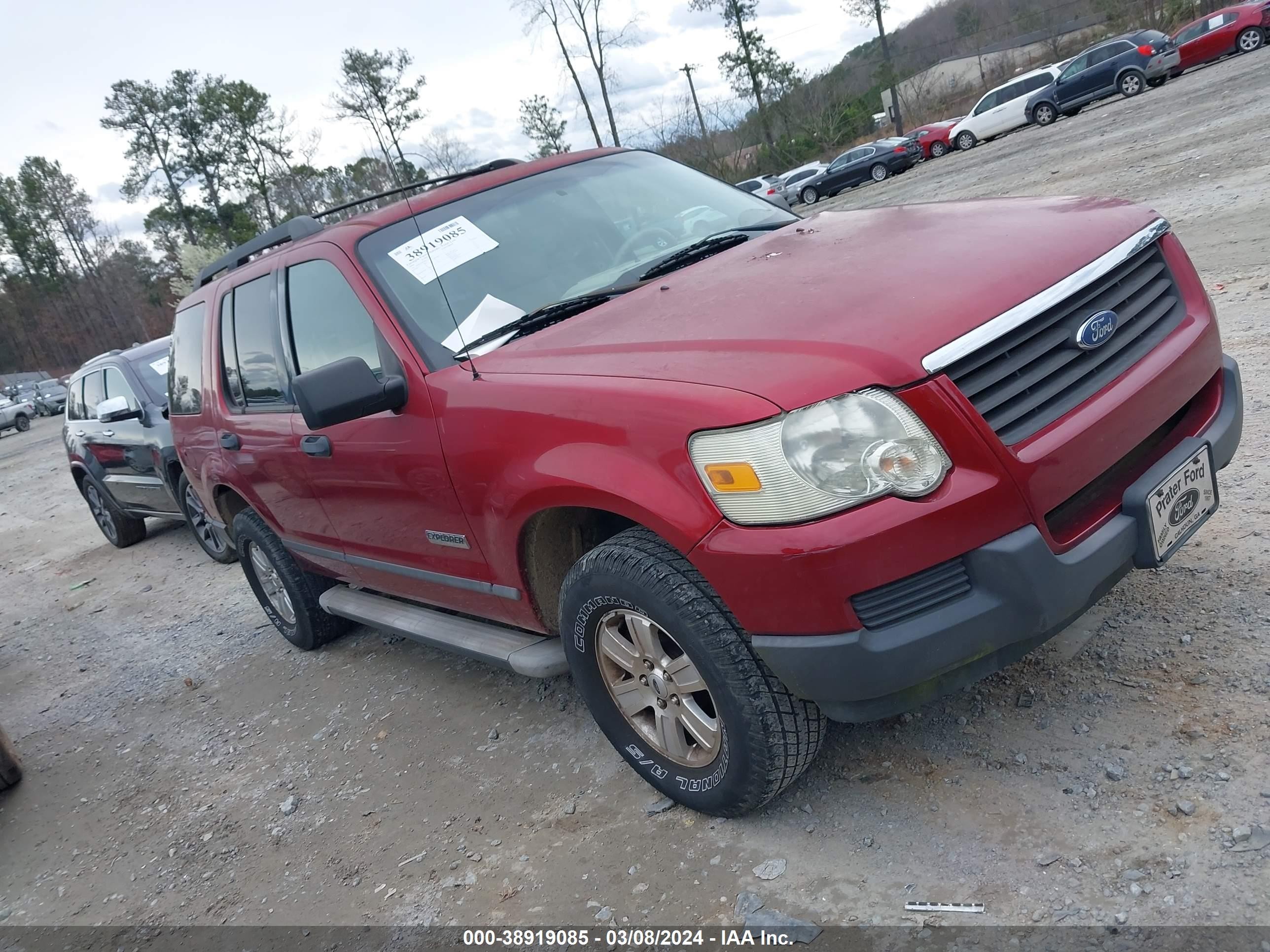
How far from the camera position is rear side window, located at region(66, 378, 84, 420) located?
891cm

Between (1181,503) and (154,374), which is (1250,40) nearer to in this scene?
(154,374)

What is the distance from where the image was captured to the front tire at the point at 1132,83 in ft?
77.4

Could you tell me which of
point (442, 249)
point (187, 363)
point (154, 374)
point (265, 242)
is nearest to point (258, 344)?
point (265, 242)

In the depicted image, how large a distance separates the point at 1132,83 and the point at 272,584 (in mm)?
25483

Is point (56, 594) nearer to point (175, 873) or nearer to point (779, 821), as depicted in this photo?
point (175, 873)

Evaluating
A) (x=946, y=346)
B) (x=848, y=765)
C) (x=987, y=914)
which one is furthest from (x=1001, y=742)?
(x=946, y=346)

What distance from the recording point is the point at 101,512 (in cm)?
943

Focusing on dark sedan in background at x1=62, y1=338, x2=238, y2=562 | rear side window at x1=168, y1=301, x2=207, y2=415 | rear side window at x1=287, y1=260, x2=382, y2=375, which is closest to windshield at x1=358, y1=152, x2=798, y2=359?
rear side window at x1=287, y1=260, x2=382, y2=375

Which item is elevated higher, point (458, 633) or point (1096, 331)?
point (1096, 331)

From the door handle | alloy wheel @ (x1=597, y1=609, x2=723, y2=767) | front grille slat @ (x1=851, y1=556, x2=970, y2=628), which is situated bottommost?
alloy wheel @ (x1=597, y1=609, x2=723, y2=767)

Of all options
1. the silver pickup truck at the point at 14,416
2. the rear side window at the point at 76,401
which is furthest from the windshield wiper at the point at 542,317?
the silver pickup truck at the point at 14,416

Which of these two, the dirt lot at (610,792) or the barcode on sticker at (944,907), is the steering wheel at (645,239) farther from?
the barcode on sticker at (944,907)

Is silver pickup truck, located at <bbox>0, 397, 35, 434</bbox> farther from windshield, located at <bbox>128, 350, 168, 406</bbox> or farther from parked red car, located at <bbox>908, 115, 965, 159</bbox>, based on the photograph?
parked red car, located at <bbox>908, 115, 965, 159</bbox>

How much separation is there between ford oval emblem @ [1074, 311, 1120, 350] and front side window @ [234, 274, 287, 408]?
3076 millimetres
